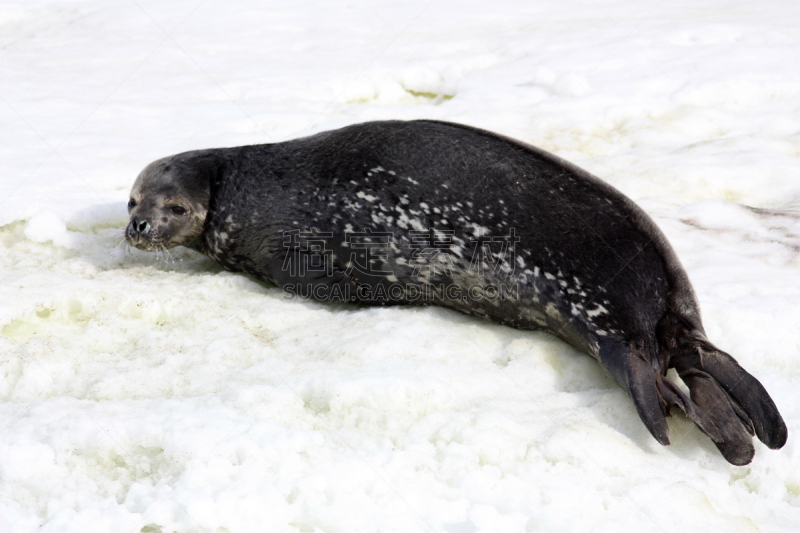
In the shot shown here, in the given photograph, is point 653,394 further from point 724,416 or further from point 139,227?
point 139,227

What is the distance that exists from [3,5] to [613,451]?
861 cm

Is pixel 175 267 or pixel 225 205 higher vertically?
pixel 225 205

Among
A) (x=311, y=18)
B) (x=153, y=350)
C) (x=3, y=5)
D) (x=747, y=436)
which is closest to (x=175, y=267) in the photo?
(x=153, y=350)

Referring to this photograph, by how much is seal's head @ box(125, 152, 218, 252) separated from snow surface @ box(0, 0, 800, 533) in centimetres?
19

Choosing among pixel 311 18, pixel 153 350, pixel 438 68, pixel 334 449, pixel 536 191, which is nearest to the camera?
pixel 334 449

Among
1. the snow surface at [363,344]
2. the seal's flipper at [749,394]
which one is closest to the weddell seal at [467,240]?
the seal's flipper at [749,394]

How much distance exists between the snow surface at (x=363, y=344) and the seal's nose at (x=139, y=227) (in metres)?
0.20

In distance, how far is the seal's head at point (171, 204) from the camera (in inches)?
132

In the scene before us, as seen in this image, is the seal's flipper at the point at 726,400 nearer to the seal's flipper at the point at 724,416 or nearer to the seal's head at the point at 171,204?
the seal's flipper at the point at 724,416

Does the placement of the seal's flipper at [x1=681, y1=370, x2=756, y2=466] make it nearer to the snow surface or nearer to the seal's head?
the snow surface

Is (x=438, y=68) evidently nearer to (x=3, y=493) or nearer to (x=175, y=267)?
(x=175, y=267)

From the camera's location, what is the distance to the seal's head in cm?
334

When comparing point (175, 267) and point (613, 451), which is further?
point (175, 267)

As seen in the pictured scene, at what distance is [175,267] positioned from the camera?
3535 mm
